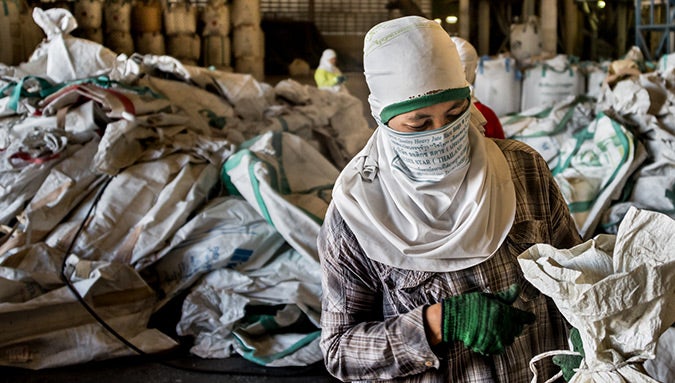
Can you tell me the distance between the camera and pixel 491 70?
8.30m

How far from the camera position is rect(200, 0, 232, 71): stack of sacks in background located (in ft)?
36.8

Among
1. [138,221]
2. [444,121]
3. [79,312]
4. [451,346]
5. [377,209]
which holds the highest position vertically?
[444,121]

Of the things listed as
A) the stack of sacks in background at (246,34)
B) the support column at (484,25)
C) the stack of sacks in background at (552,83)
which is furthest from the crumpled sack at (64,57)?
the support column at (484,25)

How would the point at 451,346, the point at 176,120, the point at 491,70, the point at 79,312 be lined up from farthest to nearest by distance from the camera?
1. the point at 491,70
2. the point at 176,120
3. the point at 79,312
4. the point at 451,346

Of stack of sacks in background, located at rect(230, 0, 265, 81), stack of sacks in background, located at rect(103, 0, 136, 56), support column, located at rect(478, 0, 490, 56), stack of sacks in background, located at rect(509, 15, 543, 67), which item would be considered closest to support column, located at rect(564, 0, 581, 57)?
support column, located at rect(478, 0, 490, 56)

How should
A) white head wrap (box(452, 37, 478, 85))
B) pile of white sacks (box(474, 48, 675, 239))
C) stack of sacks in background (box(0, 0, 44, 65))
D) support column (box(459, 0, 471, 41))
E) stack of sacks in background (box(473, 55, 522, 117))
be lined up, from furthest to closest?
support column (box(459, 0, 471, 41)) < stack of sacks in background (box(473, 55, 522, 117)) < stack of sacks in background (box(0, 0, 44, 65)) < pile of white sacks (box(474, 48, 675, 239)) < white head wrap (box(452, 37, 478, 85))

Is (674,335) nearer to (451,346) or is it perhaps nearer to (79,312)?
(451,346)

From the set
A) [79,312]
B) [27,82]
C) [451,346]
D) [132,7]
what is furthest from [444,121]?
[132,7]

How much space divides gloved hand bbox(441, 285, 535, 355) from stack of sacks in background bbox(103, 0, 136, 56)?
9.63 meters

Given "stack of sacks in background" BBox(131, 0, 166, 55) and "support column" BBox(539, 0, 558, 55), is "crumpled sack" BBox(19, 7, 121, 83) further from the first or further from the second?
"support column" BBox(539, 0, 558, 55)

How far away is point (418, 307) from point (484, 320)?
0.17 meters

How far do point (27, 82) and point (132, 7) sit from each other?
269 inches

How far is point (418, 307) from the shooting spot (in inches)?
57.2

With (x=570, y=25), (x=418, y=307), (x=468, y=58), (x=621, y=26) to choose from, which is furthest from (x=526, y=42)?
(x=418, y=307)
